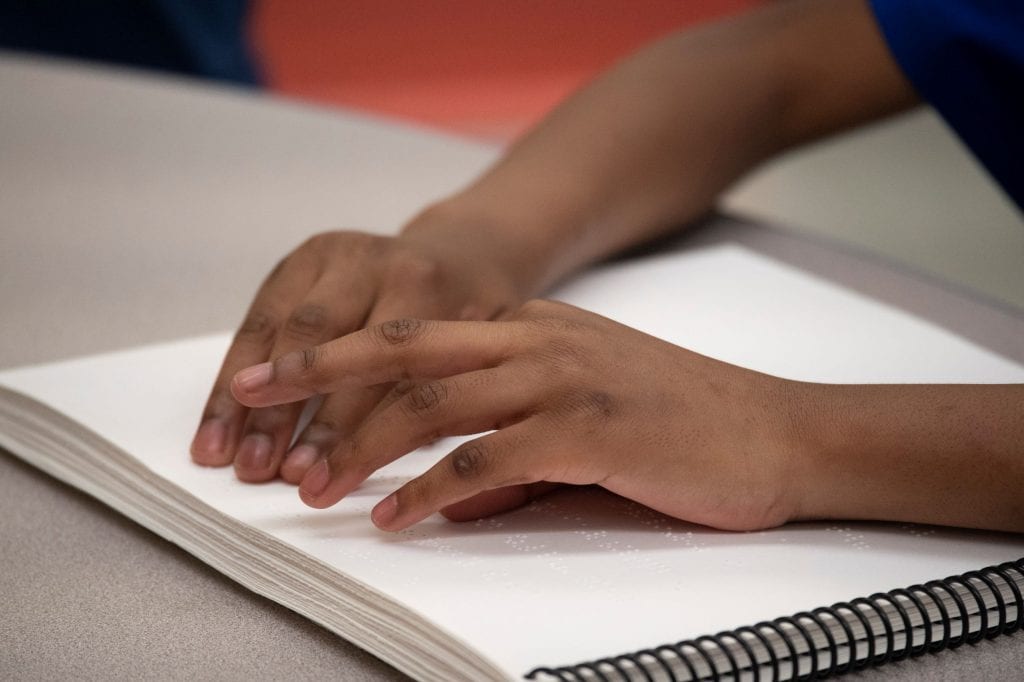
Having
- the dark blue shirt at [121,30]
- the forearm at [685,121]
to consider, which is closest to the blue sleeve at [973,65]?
the forearm at [685,121]

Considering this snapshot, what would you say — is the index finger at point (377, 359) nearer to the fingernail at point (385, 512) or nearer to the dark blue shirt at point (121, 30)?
the fingernail at point (385, 512)

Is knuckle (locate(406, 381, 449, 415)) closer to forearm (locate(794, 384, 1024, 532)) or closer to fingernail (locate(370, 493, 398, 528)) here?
fingernail (locate(370, 493, 398, 528))

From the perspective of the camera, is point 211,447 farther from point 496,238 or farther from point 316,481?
point 496,238

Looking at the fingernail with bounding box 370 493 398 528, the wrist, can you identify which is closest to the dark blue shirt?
the wrist

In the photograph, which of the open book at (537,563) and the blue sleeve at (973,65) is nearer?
the open book at (537,563)

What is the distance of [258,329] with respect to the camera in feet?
2.16

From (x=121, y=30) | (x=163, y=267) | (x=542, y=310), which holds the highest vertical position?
(x=542, y=310)

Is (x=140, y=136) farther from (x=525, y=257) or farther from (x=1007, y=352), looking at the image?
(x=1007, y=352)

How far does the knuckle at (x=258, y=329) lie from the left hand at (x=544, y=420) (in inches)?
4.2

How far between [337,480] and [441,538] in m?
0.05

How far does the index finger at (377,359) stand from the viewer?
544mm

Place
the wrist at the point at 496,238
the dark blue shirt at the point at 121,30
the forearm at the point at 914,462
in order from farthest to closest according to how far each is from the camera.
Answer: the dark blue shirt at the point at 121,30 < the wrist at the point at 496,238 < the forearm at the point at 914,462

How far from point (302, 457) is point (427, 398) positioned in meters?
0.09

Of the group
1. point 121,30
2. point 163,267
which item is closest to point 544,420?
point 163,267
